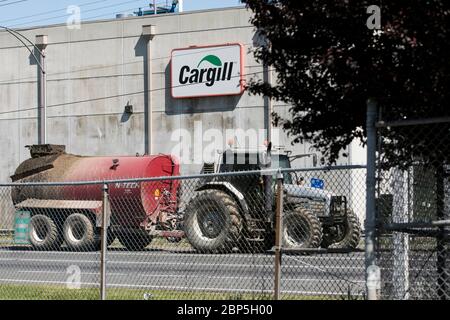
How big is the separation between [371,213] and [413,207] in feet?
4.94

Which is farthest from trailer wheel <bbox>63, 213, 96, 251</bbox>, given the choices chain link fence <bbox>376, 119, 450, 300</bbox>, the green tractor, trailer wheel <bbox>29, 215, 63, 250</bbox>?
chain link fence <bbox>376, 119, 450, 300</bbox>

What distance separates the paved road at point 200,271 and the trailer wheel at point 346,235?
6.86 feet

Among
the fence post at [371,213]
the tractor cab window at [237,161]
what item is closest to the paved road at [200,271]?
the fence post at [371,213]

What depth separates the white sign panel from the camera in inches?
1453

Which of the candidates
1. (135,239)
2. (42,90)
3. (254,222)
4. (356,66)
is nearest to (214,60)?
(42,90)

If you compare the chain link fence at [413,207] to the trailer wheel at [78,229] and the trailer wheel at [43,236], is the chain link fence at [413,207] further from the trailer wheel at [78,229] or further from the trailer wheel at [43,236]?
the trailer wheel at [78,229]

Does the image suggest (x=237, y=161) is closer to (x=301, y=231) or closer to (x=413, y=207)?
(x=301, y=231)

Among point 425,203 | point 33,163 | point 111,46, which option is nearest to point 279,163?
point 33,163

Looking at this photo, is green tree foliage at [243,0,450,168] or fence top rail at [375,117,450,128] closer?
green tree foliage at [243,0,450,168]

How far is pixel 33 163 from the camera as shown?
2741 centimetres

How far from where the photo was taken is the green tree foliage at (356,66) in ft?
22.0

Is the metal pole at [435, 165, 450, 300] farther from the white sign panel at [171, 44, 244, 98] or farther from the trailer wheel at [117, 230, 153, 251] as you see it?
the white sign panel at [171, 44, 244, 98]

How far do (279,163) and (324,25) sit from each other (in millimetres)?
14027

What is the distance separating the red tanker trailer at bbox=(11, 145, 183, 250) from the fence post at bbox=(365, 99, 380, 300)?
5.15m
